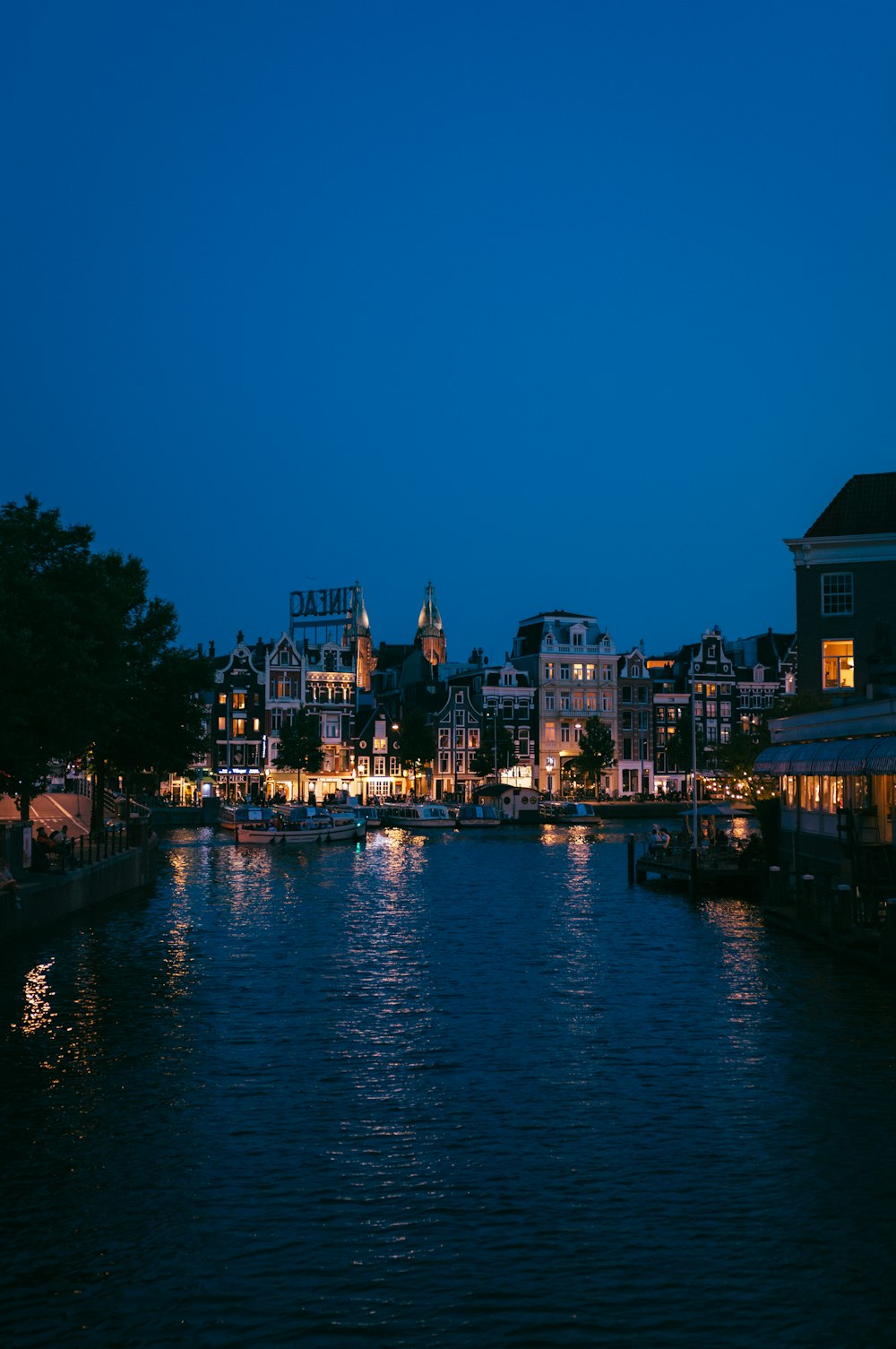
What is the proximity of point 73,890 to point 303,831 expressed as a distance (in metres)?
63.1

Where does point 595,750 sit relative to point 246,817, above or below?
above

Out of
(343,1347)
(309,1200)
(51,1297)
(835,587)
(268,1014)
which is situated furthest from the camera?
(835,587)

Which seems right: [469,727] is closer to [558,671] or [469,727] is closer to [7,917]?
[558,671]

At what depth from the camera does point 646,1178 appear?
2212cm

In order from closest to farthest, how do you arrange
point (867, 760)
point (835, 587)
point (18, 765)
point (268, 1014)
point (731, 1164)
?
point (731, 1164)
point (268, 1014)
point (867, 760)
point (18, 765)
point (835, 587)

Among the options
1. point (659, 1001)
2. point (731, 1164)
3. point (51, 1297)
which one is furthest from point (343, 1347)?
point (659, 1001)

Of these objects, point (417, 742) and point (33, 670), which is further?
point (417, 742)

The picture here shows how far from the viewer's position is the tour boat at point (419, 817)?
5694 inches

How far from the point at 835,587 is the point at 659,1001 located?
A: 131 feet

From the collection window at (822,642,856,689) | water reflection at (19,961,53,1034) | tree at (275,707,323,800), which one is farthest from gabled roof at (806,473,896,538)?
tree at (275,707,323,800)

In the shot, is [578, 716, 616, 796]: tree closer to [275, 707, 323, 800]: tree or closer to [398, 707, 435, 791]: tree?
[398, 707, 435, 791]: tree

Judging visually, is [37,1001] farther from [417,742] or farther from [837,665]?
[417,742]

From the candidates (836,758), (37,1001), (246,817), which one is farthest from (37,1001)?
(246,817)

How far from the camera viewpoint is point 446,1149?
24.0 meters
